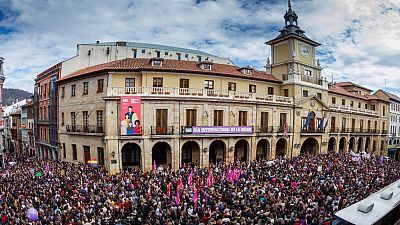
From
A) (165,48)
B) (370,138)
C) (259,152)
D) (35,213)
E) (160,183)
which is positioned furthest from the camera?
(165,48)

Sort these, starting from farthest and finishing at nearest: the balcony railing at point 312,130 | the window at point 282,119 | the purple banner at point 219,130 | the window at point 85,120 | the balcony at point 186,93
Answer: the balcony railing at point 312,130, the window at point 282,119, the window at point 85,120, the purple banner at point 219,130, the balcony at point 186,93

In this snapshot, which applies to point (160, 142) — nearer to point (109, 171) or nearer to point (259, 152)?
point (109, 171)

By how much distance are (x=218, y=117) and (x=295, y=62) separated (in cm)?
1540

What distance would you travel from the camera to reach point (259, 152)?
1371 inches

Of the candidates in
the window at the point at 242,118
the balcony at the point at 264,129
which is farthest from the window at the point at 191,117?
the balcony at the point at 264,129

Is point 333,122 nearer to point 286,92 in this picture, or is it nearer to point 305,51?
point 286,92

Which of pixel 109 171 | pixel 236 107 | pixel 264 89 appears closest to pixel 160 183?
pixel 109 171

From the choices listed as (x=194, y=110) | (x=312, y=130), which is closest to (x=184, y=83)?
(x=194, y=110)

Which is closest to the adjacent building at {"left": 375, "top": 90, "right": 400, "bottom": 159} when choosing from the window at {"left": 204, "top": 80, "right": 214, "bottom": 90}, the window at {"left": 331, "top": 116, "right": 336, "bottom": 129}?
the window at {"left": 331, "top": 116, "right": 336, "bottom": 129}

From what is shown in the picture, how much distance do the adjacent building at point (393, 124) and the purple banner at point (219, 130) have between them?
4474 cm

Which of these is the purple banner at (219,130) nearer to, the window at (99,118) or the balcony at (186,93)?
the balcony at (186,93)

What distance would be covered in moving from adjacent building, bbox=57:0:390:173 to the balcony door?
0.31 ft

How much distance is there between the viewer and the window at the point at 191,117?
28.0m

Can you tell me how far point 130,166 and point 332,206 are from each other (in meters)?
18.8
